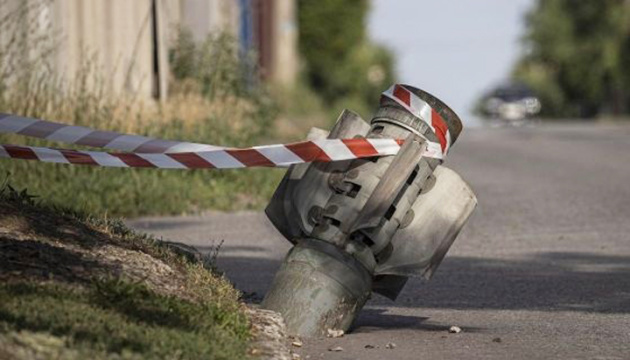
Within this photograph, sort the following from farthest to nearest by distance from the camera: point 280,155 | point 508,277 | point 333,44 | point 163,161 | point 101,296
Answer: point 333,44 → point 508,277 → point 163,161 → point 280,155 → point 101,296

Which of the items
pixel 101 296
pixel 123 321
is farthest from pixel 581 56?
pixel 123 321

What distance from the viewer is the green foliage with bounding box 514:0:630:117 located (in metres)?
92.4

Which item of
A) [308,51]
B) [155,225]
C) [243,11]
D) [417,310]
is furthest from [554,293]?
[308,51]

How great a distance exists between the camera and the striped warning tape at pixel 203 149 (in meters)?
8.41

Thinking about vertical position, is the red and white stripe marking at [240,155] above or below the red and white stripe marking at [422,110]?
below

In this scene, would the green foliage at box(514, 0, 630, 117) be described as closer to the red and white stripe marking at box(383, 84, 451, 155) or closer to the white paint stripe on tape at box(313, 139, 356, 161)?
the red and white stripe marking at box(383, 84, 451, 155)

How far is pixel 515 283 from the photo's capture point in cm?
1098

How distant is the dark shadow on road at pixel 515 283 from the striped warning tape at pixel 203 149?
141 centimetres

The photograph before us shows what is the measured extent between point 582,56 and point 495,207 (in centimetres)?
8128

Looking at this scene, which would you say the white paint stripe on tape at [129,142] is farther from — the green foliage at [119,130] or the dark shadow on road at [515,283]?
the green foliage at [119,130]

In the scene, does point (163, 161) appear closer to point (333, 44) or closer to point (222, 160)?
point (222, 160)

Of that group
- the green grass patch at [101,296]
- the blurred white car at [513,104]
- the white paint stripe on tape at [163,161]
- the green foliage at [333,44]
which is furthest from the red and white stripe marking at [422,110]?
the blurred white car at [513,104]

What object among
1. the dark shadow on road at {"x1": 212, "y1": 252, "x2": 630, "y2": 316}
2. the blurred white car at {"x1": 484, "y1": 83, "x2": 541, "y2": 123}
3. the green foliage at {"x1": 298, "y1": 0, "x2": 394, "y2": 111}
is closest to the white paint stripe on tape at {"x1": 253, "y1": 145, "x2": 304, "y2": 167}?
the dark shadow on road at {"x1": 212, "y1": 252, "x2": 630, "y2": 316}

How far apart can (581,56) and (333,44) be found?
45453 mm
